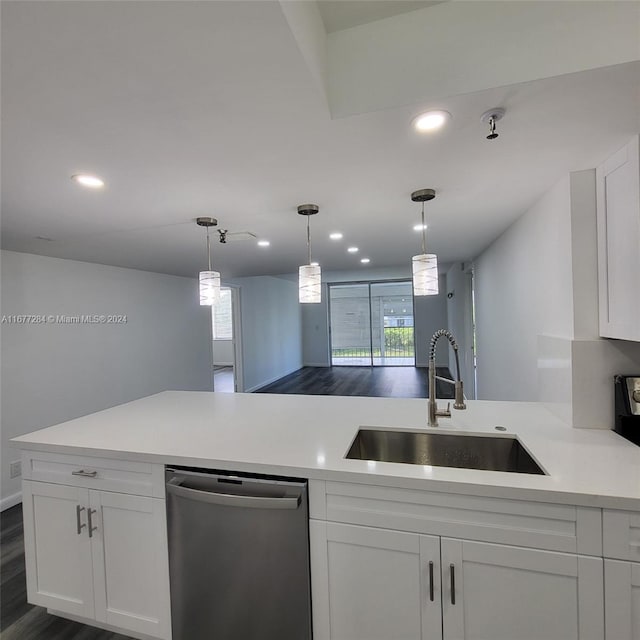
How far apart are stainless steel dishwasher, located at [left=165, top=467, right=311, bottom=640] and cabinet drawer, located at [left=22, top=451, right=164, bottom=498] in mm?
104

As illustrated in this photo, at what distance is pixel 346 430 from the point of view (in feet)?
5.41

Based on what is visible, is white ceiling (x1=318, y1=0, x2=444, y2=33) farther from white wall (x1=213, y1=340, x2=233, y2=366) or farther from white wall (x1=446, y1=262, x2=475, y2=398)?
white wall (x1=213, y1=340, x2=233, y2=366)

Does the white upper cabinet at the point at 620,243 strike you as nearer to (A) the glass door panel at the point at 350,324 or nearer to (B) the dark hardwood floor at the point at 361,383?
(B) the dark hardwood floor at the point at 361,383

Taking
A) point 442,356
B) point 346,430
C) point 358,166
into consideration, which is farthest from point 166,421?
point 442,356

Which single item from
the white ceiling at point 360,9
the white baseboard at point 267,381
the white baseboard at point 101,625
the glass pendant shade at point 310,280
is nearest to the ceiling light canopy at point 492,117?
the white ceiling at point 360,9

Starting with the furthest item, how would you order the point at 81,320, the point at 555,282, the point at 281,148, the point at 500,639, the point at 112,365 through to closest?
the point at 112,365
the point at 81,320
the point at 555,282
the point at 281,148
the point at 500,639

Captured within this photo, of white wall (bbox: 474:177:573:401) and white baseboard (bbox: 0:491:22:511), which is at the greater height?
white wall (bbox: 474:177:573:401)

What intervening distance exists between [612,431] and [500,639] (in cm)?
100

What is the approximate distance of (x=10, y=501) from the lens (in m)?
2.79

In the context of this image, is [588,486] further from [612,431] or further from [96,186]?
[96,186]

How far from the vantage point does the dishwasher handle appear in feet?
4.10

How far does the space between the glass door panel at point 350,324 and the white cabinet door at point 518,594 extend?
8279 mm

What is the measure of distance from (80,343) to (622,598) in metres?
4.24

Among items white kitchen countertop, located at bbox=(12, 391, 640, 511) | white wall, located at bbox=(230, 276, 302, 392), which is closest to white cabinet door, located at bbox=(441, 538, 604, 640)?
white kitchen countertop, located at bbox=(12, 391, 640, 511)
